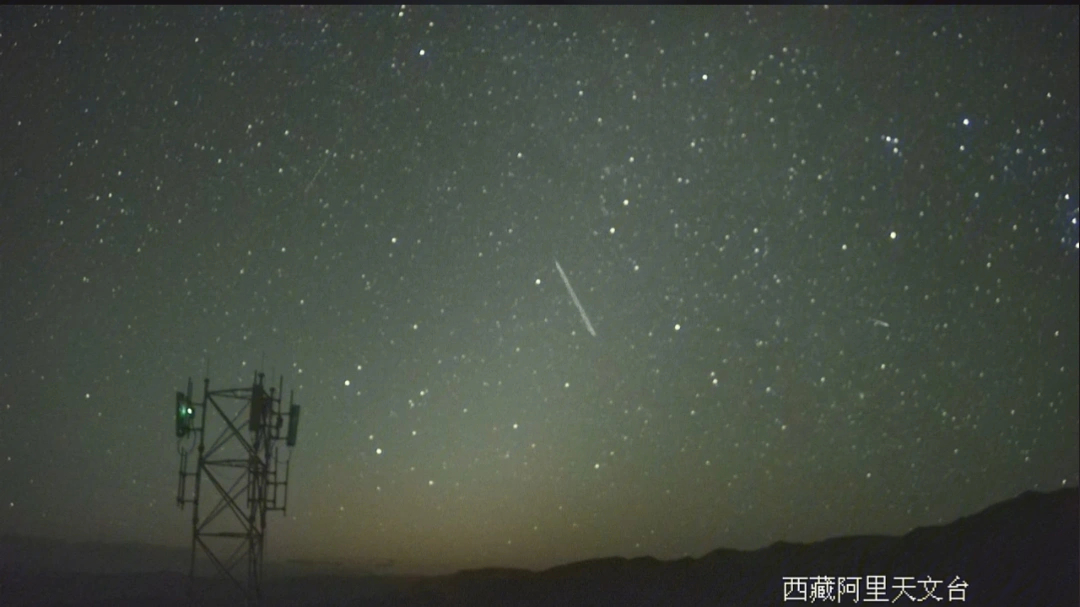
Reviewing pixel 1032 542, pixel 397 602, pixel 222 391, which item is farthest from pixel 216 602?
pixel 1032 542

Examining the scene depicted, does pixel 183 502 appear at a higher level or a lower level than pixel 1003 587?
higher

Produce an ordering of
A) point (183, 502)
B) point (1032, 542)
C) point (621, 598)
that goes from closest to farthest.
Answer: point (183, 502)
point (621, 598)
point (1032, 542)

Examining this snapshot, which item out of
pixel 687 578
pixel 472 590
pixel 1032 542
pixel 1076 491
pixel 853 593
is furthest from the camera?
pixel 1076 491

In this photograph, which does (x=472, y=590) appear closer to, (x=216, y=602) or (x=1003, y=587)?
(x=216, y=602)

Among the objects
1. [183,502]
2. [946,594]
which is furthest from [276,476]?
[946,594]

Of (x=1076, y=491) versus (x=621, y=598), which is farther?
(x=1076, y=491)

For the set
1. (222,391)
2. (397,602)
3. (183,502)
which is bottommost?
(397,602)

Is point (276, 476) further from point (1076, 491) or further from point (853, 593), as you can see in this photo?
point (1076, 491)

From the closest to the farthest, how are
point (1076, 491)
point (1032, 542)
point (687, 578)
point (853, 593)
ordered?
point (853, 593) → point (687, 578) → point (1032, 542) → point (1076, 491)

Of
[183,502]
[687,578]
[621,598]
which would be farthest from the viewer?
[687,578]
